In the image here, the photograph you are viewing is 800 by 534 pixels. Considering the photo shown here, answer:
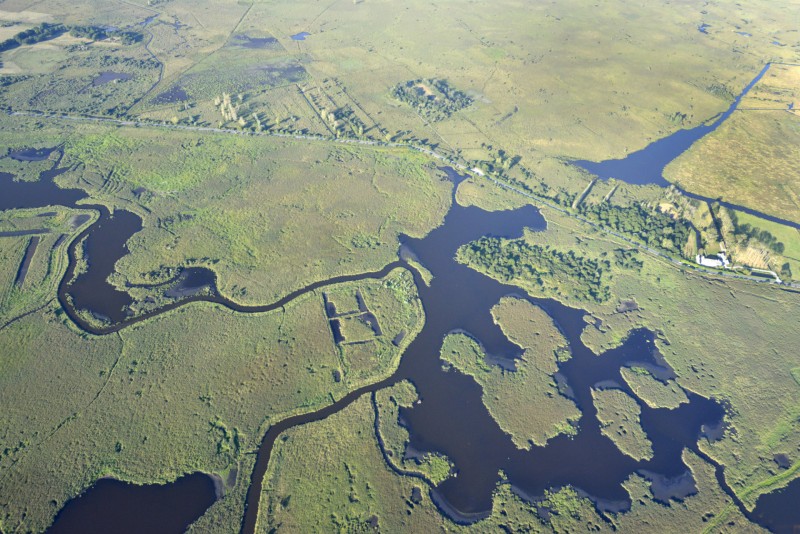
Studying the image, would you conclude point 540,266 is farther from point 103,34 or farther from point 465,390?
point 103,34

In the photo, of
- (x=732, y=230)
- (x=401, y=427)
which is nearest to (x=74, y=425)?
(x=401, y=427)

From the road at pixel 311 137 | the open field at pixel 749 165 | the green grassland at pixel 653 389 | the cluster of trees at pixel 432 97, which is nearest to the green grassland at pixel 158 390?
the green grassland at pixel 653 389

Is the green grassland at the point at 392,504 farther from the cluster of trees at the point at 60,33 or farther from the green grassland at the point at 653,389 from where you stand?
the cluster of trees at the point at 60,33

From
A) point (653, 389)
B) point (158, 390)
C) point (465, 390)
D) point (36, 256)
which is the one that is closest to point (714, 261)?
point (653, 389)

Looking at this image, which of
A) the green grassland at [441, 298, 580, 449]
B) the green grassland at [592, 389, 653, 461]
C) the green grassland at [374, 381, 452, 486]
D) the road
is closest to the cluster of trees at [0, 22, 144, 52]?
the road

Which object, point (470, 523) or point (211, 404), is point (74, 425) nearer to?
point (211, 404)

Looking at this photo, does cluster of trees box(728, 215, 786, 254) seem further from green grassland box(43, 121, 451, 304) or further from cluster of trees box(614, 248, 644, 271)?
green grassland box(43, 121, 451, 304)
